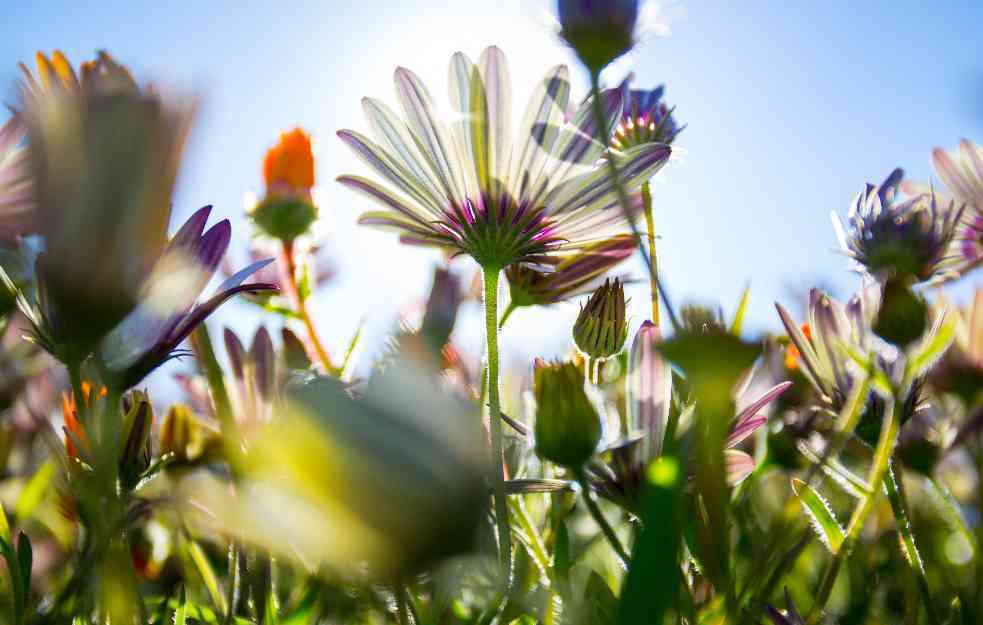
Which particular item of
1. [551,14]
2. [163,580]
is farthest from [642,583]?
[163,580]

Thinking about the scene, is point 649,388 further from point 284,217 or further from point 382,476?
point 284,217

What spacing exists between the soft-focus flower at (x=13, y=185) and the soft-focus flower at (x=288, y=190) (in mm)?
469

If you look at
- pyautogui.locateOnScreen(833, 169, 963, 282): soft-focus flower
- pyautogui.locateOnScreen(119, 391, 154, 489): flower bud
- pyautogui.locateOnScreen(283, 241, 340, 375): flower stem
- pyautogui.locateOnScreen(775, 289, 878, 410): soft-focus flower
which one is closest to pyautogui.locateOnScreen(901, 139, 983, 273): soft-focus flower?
pyautogui.locateOnScreen(833, 169, 963, 282): soft-focus flower

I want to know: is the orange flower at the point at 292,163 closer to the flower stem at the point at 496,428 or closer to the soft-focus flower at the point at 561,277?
the soft-focus flower at the point at 561,277

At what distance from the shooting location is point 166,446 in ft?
2.34

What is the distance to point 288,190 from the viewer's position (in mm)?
1146

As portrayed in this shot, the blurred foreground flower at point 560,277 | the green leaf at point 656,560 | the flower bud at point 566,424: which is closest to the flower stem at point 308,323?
the blurred foreground flower at point 560,277

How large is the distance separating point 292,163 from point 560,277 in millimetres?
525

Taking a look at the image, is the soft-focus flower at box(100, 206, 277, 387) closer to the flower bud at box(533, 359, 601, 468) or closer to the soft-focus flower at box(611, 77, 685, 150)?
the flower bud at box(533, 359, 601, 468)

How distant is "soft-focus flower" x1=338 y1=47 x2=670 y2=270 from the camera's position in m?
0.56

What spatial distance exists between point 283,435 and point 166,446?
47cm

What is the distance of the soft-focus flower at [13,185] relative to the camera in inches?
22.8

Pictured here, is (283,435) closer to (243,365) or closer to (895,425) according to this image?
(895,425)

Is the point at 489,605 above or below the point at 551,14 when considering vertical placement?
below
